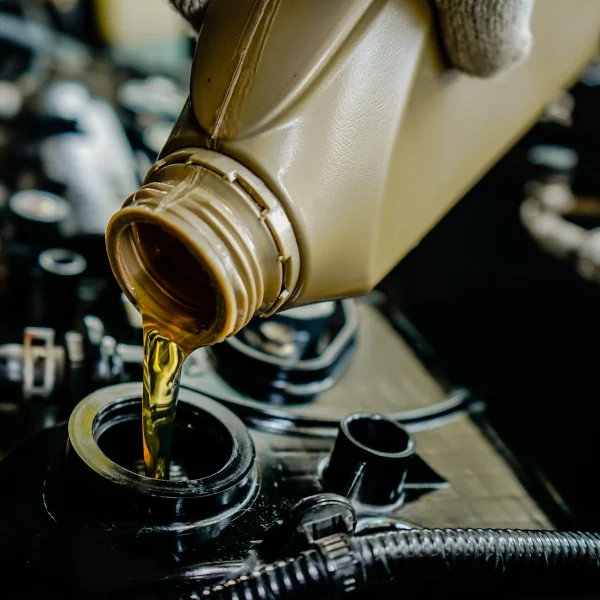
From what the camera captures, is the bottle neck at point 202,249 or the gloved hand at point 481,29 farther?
the gloved hand at point 481,29

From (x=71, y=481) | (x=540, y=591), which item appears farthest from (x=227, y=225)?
(x=540, y=591)

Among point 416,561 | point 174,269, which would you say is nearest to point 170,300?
point 174,269

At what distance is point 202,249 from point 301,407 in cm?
52

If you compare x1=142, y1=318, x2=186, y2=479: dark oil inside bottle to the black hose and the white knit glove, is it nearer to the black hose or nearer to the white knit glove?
the black hose

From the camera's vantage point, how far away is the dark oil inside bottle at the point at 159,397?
2.40 ft

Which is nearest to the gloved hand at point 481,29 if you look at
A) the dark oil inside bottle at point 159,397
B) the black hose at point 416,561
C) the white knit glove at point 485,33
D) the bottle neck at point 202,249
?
the white knit glove at point 485,33

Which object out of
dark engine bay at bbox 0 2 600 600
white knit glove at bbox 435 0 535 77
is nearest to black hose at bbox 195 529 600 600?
dark engine bay at bbox 0 2 600 600

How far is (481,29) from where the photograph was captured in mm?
737

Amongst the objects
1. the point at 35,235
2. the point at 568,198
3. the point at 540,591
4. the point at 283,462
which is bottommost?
the point at 35,235

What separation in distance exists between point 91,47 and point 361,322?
163cm

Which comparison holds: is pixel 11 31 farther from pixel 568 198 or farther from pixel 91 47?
pixel 568 198

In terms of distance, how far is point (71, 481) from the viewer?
752mm

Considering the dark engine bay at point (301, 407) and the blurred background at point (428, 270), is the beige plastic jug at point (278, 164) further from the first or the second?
the blurred background at point (428, 270)

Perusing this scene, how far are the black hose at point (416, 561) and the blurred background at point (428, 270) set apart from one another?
0.23 metres
